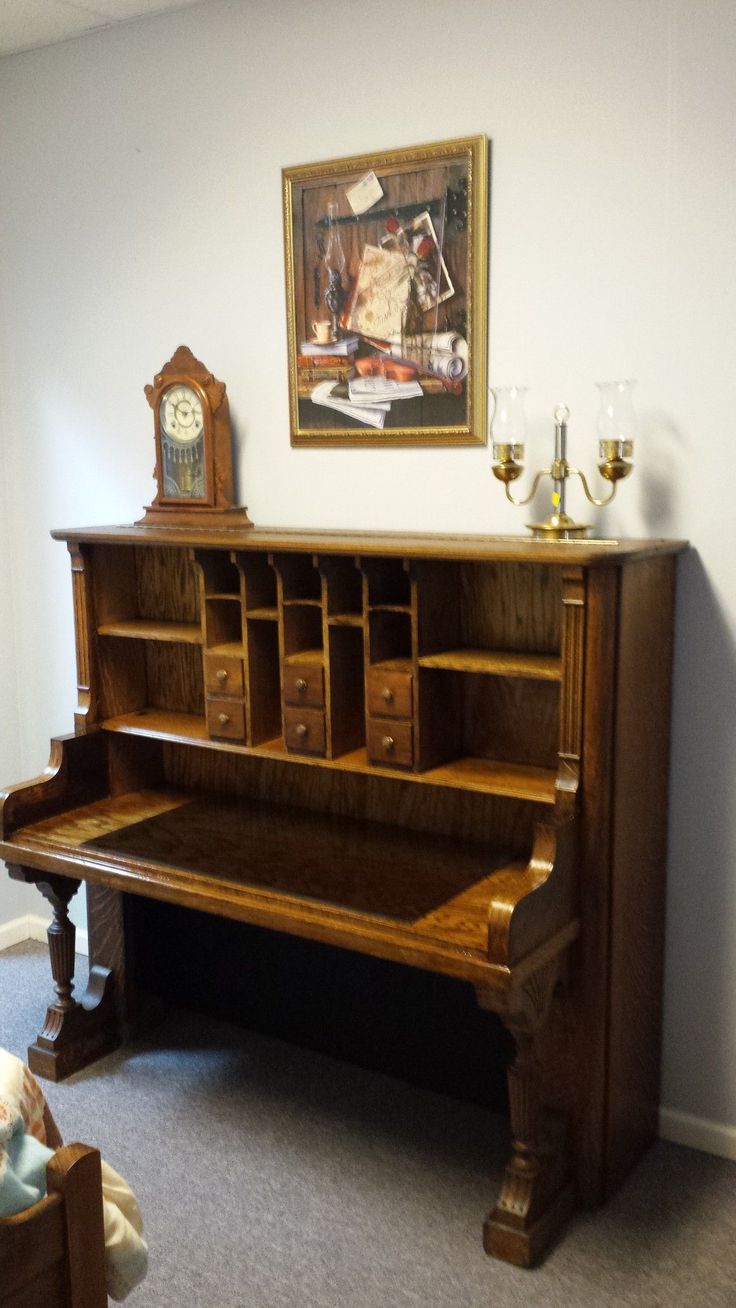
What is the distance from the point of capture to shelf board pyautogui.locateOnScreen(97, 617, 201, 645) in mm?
2682

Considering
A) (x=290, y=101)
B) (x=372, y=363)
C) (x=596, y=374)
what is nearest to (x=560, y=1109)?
(x=596, y=374)

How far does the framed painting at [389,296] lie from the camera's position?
247 centimetres

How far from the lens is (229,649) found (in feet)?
8.53

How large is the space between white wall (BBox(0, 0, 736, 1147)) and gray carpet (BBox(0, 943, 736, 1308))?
0.35 metres

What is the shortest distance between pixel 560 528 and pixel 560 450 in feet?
0.54

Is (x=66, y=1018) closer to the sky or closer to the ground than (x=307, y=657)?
closer to the ground

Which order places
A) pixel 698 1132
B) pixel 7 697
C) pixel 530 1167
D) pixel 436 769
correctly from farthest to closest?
pixel 7 697 < pixel 698 1132 < pixel 436 769 < pixel 530 1167

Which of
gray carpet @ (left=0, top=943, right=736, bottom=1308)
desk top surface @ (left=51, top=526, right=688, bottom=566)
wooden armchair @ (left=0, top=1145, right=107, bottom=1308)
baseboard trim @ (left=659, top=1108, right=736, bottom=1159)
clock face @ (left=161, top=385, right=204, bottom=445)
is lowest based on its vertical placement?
gray carpet @ (left=0, top=943, right=736, bottom=1308)

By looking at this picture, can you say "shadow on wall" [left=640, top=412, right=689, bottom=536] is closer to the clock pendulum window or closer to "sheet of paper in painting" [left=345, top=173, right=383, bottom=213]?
"sheet of paper in painting" [left=345, top=173, right=383, bottom=213]

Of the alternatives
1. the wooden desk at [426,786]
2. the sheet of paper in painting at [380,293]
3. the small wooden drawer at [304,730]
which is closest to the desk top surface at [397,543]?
the wooden desk at [426,786]

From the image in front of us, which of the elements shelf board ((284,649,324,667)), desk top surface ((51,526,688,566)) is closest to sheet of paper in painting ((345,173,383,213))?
desk top surface ((51,526,688,566))

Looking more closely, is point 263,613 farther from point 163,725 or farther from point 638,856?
point 638,856

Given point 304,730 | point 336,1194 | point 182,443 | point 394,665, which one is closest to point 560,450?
point 394,665

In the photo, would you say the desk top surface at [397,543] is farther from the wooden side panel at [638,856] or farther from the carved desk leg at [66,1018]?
the carved desk leg at [66,1018]
